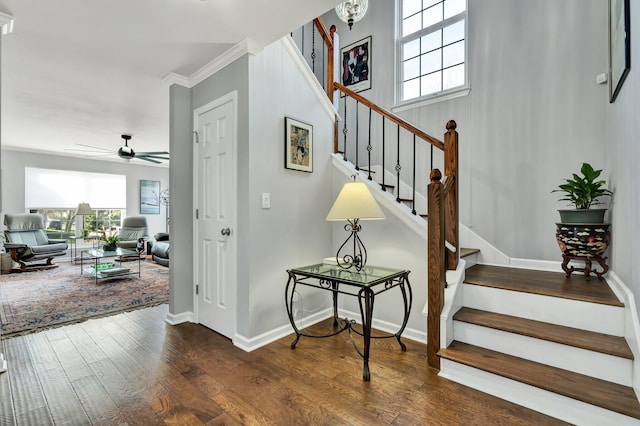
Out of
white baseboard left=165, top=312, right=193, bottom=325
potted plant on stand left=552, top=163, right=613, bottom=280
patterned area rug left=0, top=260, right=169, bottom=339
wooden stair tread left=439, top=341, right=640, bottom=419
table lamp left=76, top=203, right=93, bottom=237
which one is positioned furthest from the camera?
table lamp left=76, top=203, right=93, bottom=237

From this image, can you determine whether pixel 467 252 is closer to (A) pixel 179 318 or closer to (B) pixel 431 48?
(B) pixel 431 48

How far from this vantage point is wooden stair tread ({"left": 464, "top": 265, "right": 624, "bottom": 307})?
192 cm

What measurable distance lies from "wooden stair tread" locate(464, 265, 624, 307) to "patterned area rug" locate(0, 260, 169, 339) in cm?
351

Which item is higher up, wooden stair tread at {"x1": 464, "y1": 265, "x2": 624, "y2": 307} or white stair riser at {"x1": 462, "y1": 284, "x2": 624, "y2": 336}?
wooden stair tread at {"x1": 464, "y1": 265, "x2": 624, "y2": 307}

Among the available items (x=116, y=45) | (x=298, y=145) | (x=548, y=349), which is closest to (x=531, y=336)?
(x=548, y=349)

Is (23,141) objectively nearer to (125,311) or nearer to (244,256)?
(125,311)

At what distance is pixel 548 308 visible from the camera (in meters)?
1.98

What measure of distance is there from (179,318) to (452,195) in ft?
9.07

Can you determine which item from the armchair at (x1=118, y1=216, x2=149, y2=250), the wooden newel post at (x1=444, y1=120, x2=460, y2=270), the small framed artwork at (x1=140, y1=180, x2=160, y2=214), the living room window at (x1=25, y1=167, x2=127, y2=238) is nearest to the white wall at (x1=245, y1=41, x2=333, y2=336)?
the wooden newel post at (x1=444, y1=120, x2=460, y2=270)

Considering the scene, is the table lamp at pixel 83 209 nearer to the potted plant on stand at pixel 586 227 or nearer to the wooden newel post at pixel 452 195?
the wooden newel post at pixel 452 195

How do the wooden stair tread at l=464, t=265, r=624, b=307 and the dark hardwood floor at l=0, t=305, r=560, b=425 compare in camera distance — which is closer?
the dark hardwood floor at l=0, t=305, r=560, b=425


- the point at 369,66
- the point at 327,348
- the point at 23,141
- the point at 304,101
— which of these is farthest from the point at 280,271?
the point at 23,141

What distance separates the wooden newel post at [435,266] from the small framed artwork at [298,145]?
1.21 metres

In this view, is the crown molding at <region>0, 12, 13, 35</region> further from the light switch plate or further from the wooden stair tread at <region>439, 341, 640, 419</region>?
the wooden stair tread at <region>439, 341, 640, 419</region>
